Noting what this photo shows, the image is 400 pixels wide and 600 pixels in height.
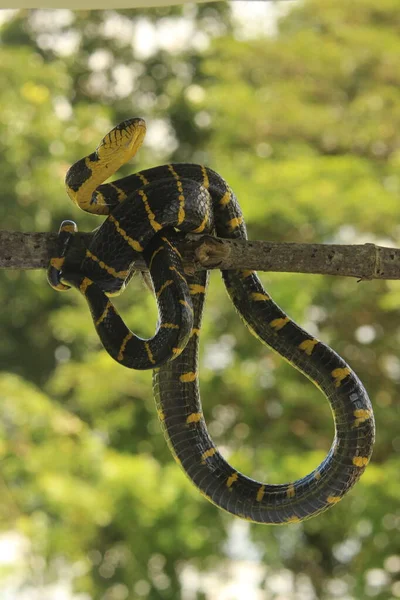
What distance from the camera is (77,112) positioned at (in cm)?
565

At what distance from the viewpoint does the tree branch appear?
1311 millimetres

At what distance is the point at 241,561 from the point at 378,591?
3.04 feet

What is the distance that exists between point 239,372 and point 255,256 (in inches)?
139

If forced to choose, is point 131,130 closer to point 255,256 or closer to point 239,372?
point 255,256

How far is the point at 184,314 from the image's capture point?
1.28 m

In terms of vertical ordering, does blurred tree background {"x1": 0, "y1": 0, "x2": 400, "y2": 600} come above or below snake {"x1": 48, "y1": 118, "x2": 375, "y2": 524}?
above

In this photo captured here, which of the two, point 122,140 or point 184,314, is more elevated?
point 122,140

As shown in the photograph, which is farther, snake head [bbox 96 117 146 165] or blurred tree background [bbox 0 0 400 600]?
blurred tree background [bbox 0 0 400 600]

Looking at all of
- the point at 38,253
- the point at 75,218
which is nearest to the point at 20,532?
the point at 75,218

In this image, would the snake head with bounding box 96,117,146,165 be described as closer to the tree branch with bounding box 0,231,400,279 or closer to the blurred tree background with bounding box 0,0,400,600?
the tree branch with bounding box 0,231,400,279

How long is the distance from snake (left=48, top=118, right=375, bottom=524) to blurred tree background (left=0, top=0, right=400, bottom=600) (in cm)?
302

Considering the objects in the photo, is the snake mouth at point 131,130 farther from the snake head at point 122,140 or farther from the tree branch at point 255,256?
the tree branch at point 255,256

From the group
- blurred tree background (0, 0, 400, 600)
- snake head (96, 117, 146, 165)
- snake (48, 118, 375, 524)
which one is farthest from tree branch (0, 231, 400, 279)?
blurred tree background (0, 0, 400, 600)

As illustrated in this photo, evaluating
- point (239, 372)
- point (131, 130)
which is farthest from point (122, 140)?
point (239, 372)
